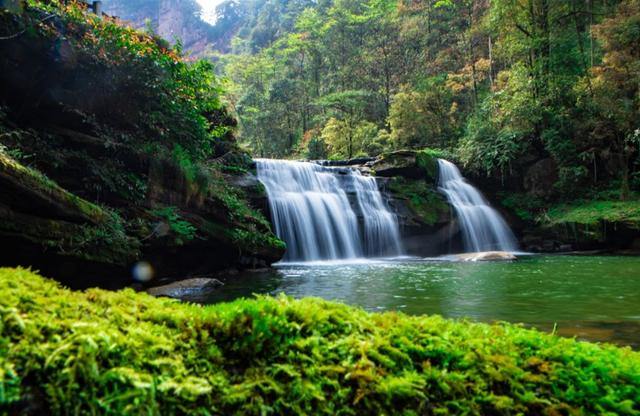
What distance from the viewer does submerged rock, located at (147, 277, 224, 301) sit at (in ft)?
26.9

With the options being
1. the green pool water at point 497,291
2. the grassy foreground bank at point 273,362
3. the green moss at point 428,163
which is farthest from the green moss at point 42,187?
the green moss at point 428,163

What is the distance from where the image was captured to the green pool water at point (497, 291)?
6.30 m

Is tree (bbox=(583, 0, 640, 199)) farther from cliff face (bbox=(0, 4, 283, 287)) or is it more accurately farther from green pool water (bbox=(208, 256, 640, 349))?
cliff face (bbox=(0, 4, 283, 287))

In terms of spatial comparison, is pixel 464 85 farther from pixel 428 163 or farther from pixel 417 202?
pixel 417 202

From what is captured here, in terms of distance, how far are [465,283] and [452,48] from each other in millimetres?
29736

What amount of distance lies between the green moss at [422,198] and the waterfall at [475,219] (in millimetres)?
807

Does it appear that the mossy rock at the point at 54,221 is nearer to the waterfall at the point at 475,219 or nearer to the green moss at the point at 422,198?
the green moss at the point at 422,198

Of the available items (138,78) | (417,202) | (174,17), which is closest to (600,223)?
(417,202)

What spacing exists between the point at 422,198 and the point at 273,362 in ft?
67.5

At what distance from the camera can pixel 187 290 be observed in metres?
8.63

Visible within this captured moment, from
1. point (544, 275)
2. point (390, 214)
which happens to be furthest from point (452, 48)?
point (544, 275)

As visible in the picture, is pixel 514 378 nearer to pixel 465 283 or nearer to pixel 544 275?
pixel 465 283

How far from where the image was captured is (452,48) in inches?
1347

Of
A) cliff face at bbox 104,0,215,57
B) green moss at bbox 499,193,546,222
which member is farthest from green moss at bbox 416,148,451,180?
cliff face at bbox 104,0,215,57
